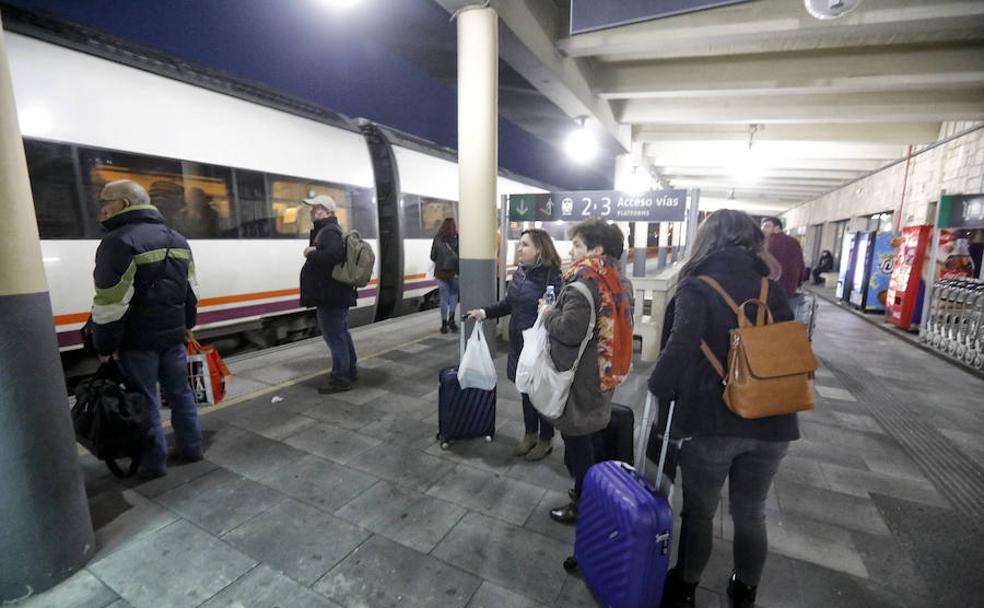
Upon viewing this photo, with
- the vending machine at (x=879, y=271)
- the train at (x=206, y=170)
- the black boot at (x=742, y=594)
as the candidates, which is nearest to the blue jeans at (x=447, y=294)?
the train at (x=206, y=170)

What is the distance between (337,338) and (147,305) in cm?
177

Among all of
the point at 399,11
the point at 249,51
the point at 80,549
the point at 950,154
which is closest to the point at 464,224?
the point at 80,549

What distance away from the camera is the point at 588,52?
259 inches

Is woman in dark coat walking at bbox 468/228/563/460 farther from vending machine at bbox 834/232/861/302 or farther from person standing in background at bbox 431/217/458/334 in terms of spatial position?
vending machine at bbox 834/232/861/302

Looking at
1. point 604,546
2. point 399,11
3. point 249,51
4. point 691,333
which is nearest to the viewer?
point 691,333

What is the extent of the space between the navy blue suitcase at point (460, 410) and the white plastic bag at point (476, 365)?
20cm

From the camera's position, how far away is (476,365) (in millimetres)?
2883

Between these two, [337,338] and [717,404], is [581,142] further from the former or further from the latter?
[717,404]

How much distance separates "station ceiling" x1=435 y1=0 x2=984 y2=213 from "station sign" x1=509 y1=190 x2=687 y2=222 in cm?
207

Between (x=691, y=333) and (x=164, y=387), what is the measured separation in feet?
10.6

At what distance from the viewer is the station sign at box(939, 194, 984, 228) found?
610cm

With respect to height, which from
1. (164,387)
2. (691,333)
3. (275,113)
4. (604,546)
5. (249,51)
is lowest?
(604,546)

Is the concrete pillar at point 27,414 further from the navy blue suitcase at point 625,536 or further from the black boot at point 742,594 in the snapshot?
the black boot at point 742,594

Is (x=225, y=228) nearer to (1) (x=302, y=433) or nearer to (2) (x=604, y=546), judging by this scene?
(1) (x=302, y=433)
